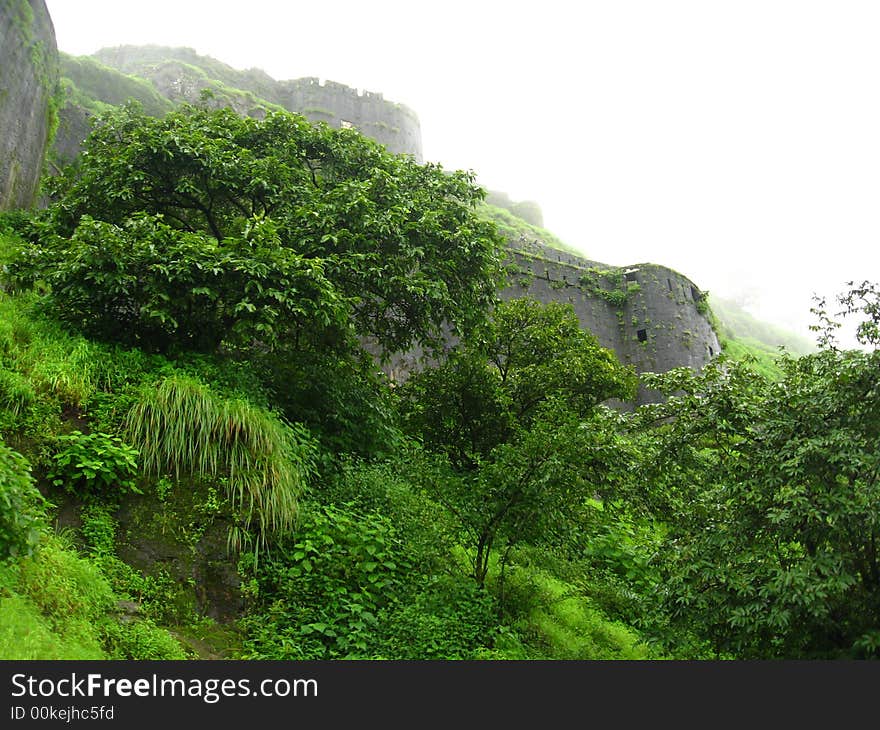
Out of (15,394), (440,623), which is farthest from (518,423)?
(15,394)

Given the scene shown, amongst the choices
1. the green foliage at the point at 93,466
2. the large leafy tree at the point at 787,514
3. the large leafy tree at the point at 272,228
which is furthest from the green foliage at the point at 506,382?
the green foliage at the point at 93,466

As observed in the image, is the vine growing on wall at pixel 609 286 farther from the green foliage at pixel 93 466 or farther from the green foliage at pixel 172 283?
the green foliage at pixel 93 466

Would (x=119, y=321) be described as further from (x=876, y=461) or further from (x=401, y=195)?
(x=876, y=461)

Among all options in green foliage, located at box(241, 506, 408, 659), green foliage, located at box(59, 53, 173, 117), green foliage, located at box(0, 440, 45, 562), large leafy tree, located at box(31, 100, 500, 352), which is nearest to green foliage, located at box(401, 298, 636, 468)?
large leafy tree, located at box(31, 100, 500, 352)

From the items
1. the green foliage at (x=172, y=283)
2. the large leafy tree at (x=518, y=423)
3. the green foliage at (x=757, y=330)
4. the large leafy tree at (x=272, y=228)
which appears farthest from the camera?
the green foliage at (x=757, y=330)

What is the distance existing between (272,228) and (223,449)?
3056 mm

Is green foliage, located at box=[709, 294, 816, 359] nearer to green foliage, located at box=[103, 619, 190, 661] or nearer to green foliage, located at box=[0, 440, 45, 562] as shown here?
green foliage, located at box=[103, 619, 190, 661]

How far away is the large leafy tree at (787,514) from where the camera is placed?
4.96 metres

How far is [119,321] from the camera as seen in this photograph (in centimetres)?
859

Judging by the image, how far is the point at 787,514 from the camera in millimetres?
4949

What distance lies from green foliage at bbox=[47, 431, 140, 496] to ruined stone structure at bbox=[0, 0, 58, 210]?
751cm

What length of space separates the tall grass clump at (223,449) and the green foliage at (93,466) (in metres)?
0.27

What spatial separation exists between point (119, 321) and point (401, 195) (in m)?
4.85

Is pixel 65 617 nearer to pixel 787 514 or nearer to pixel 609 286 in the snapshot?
pixel 787 514
